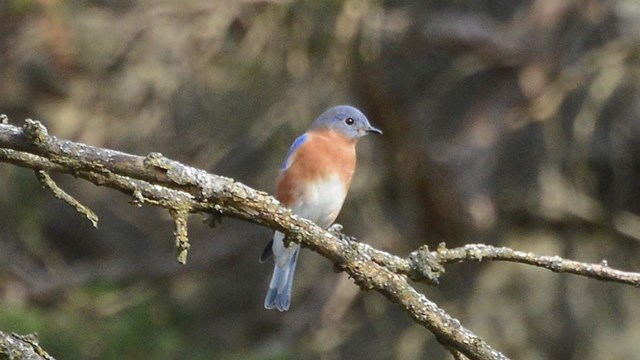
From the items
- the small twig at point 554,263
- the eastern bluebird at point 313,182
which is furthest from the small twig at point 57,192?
the eastern bluebird at point 313,182

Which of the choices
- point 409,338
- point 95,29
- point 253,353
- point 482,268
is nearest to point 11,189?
point 95,29

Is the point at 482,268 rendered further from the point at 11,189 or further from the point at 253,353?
the point at 11,189

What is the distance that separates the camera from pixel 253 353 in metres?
7.88

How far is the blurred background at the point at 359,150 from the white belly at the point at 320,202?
1991 mm

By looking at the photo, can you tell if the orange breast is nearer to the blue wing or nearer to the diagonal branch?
the blue wing

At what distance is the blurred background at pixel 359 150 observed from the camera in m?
7.54

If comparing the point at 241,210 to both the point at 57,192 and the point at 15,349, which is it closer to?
the point at 57,192

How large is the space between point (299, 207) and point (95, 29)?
3371mm

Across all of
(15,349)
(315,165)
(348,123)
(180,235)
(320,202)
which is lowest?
(15,349)

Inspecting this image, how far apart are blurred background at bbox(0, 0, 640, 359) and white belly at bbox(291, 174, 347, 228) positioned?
1.99 metres

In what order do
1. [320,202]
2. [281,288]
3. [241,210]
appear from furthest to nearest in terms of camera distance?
[281,288]
[320,202]
[241,210]

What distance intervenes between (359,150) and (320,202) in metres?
3.73

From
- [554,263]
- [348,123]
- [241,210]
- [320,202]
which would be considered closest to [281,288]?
[320,202]

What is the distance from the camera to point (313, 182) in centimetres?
513
